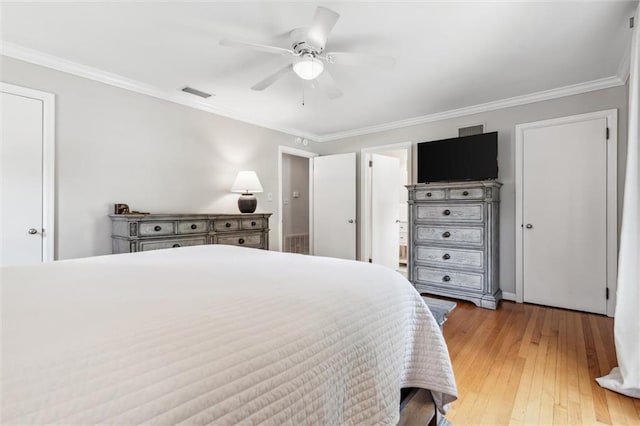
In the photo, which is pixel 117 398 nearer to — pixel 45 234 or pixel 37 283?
pixel 37 283

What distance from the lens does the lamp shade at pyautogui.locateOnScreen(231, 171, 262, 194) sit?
370 cm

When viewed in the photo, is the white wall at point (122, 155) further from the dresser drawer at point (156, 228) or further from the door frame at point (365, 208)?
the door frame at point (365, 208)

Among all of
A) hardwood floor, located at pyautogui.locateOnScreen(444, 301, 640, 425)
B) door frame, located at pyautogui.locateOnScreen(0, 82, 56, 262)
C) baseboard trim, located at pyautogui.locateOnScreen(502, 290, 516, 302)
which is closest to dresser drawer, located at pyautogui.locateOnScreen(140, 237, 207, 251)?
door frame, located at pyautogui.locateOnScreen(0, 82, 56, 262)

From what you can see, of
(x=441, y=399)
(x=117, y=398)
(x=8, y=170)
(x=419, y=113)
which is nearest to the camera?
(x=117, y=398)

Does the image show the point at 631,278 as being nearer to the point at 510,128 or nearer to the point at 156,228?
the point at 510,128

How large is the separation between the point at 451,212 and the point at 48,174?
3.96m

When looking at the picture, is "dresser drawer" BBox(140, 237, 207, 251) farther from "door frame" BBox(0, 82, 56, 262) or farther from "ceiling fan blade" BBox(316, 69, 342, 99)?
"ceiling fan blade" BBox(316, 69, 342, 99)

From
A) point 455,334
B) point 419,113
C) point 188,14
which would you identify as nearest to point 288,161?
point 419,113

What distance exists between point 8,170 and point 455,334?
3881 mm

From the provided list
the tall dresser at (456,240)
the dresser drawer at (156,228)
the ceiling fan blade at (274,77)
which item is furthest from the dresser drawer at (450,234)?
the dresser drawer at (156,228)

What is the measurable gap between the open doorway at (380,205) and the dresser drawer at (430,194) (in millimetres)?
787

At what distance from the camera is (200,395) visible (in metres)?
0.51

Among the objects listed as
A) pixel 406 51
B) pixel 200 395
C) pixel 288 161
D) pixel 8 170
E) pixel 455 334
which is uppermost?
pixel 406 51

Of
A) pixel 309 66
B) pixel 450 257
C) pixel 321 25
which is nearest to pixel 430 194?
pixel 450 257
